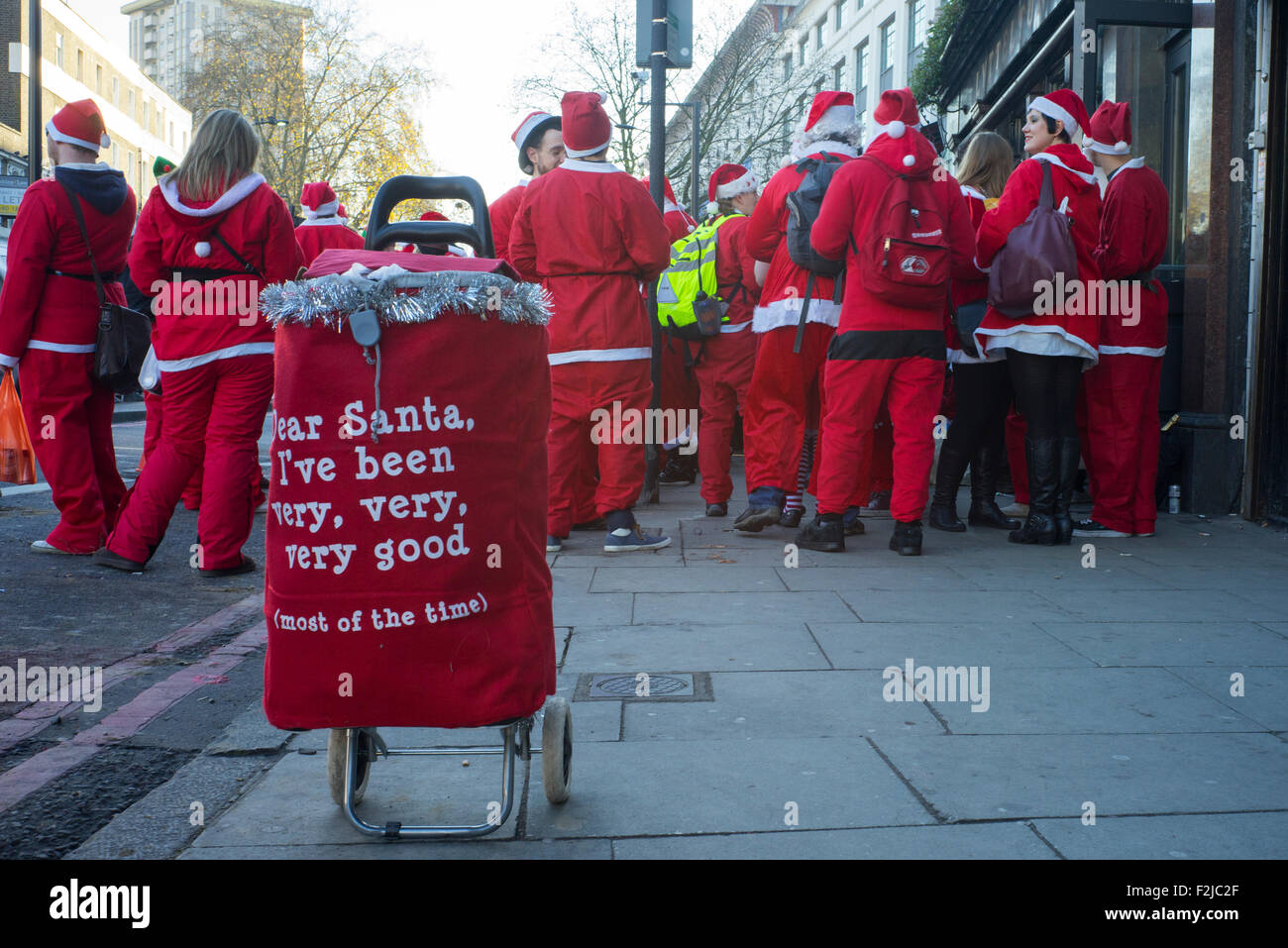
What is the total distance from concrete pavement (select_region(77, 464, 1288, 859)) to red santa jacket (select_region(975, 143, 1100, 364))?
1594 mm

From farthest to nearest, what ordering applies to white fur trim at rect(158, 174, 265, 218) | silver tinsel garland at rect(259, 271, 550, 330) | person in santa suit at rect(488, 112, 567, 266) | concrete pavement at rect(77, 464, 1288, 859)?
1. person in santa suit at rect(488, 112, 567, 266)
2. white fur trim at rect(158, 174, 265, 218)
3. concrete pavement at rect(77, 464, 1288, 859)
4. silver tinsel garland at rect(259, 271, 550, 330)

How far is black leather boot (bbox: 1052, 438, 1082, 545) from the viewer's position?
659 cm

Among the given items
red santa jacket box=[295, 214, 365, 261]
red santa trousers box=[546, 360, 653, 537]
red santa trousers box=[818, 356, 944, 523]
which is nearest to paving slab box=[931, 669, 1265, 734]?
red santa trousers box=[818, 356, 944, 523]

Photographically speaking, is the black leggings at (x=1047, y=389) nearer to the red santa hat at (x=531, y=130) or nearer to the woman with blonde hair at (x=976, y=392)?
the woman with blonde hair at (x=976, y=392)

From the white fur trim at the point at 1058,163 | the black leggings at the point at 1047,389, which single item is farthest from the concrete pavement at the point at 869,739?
the white fur trim at the point at 1058,163

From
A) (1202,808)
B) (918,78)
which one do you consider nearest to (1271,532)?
(1202,808)

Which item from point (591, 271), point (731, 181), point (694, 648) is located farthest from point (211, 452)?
point (731, 181)

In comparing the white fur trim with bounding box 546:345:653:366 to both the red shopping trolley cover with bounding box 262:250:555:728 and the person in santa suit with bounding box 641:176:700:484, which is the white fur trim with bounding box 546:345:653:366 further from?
the red shopping trolley cover with bounding box 262:250:555:728

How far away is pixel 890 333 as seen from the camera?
604 cm

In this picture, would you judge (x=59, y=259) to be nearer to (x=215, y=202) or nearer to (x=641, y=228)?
(x=215, y=202)

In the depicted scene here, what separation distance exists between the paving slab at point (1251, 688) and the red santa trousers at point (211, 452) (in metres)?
3.90

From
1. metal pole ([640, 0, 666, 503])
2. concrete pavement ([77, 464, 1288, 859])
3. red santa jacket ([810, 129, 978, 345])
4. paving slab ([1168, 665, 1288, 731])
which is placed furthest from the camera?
metal pole ([640, 0, 666, 503])
